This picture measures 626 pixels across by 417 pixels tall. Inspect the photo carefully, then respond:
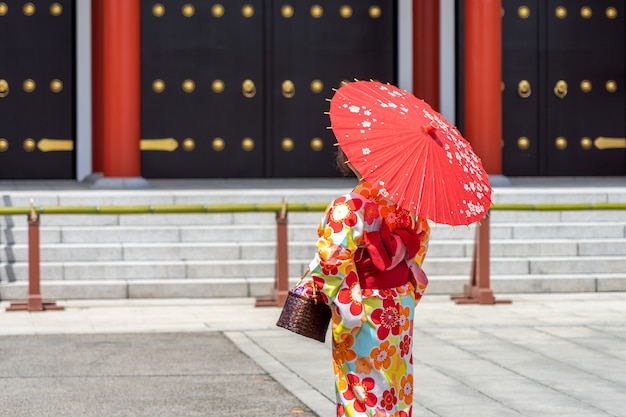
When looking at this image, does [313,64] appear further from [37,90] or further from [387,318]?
[387,318]

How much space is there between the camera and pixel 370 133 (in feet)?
17.8

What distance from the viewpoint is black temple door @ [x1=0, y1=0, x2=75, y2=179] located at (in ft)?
59.7

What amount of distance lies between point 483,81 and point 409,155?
11.4 m

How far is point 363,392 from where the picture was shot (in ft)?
18.3

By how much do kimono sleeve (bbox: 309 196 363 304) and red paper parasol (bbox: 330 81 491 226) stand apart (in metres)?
0.17

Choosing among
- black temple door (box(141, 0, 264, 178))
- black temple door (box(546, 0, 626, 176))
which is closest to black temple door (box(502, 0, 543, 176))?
black temple door (box(546, 0, 626, 176))

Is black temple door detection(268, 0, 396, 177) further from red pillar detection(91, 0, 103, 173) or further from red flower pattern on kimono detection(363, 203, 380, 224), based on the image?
red flower pattern on kimono detection(363, 203, 380, 224)

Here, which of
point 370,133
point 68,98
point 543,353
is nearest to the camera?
point 370,133

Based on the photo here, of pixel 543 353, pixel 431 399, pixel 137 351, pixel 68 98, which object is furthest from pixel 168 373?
pixel 68 98

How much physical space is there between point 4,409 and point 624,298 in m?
6.73

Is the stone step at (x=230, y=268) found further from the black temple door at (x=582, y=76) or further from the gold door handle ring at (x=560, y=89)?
the gold door handle ring at (x=560, y=89)

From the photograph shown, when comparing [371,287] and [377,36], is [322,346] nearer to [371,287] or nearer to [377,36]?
[371,287]

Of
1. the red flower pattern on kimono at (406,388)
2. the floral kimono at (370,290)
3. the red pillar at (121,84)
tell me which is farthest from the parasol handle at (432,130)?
the red pillar at (121,84)

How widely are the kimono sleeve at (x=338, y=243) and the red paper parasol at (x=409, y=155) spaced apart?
0.57 ft
